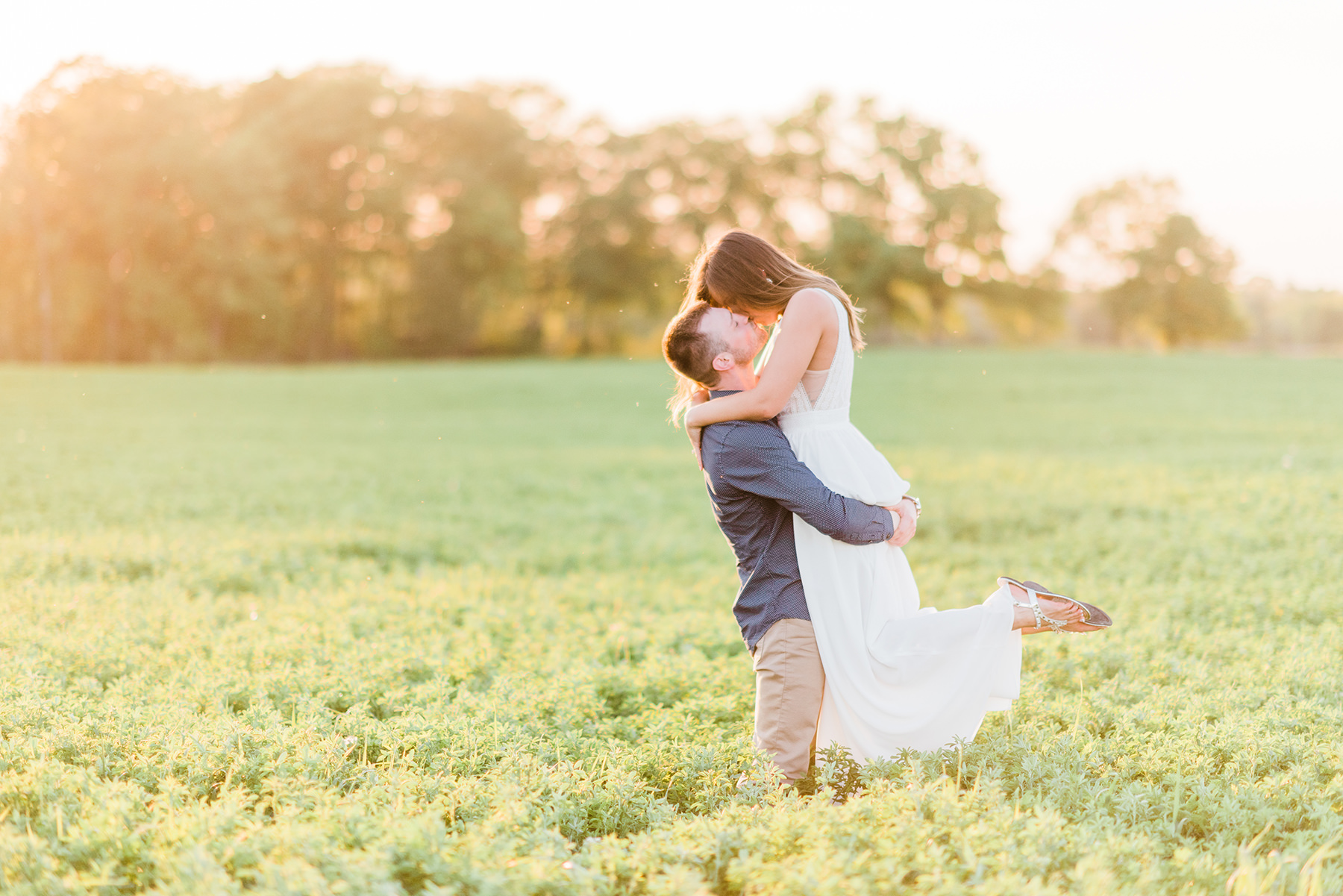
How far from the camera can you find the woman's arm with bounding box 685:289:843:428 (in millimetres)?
3775

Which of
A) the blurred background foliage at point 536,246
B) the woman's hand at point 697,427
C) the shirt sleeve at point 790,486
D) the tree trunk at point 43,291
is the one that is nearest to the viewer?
the shirt sleeve at point 790,486

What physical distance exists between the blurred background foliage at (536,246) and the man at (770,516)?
34.3m

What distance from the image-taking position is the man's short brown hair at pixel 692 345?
12.8 feet

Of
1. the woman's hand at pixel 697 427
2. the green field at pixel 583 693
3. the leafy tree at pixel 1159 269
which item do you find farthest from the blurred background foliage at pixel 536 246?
the woman's hand at pixel 697 427

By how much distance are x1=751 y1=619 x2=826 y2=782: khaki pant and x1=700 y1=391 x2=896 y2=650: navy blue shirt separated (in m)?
0.07

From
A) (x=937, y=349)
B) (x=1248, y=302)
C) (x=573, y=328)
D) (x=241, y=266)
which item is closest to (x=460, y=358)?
(x=573, y=328)

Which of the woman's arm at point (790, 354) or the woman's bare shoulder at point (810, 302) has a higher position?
the woman's bare shoulder at point (810, 302)

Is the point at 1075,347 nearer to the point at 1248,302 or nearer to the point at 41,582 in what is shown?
the point at 1248,302

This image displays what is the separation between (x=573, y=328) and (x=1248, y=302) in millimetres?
35848

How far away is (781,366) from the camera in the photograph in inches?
149

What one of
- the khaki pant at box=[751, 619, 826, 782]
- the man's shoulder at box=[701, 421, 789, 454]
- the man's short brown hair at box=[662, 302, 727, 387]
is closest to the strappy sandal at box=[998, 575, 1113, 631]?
the khaki pant at box=[751, 619, 826, 782]

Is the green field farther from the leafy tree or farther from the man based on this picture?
the leafy tree

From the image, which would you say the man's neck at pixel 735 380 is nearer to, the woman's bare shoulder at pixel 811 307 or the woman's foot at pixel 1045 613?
the woman's bare shoulder at pixel 811 307

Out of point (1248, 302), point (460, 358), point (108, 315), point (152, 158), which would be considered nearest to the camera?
point (152, 158)
